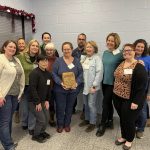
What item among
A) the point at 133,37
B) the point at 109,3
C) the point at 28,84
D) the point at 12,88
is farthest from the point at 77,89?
the point at 109,3

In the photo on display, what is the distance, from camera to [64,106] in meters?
3.42

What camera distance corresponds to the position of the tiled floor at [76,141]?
3.08m

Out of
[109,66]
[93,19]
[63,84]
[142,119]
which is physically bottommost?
[142,119]

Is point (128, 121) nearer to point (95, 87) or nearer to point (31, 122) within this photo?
point (95, 87)

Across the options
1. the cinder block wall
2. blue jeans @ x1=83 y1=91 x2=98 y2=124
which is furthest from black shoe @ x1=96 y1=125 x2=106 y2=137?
the cinder block wall

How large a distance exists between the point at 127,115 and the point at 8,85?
1502mm

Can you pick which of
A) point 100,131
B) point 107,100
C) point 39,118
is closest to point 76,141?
point 100,131

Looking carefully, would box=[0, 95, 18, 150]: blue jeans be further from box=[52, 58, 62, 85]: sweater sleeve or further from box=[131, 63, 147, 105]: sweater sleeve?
box=[131, 63, 147, 105]: sweater sleeve

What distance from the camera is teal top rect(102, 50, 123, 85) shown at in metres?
3.19

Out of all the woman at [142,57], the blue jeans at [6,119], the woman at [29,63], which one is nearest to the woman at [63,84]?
the woman at [29,63]

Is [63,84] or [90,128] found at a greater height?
[63,84]

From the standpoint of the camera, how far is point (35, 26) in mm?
4430

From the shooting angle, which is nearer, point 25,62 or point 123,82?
point 123,82

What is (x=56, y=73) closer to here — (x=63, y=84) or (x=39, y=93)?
(x=63, y=84)
